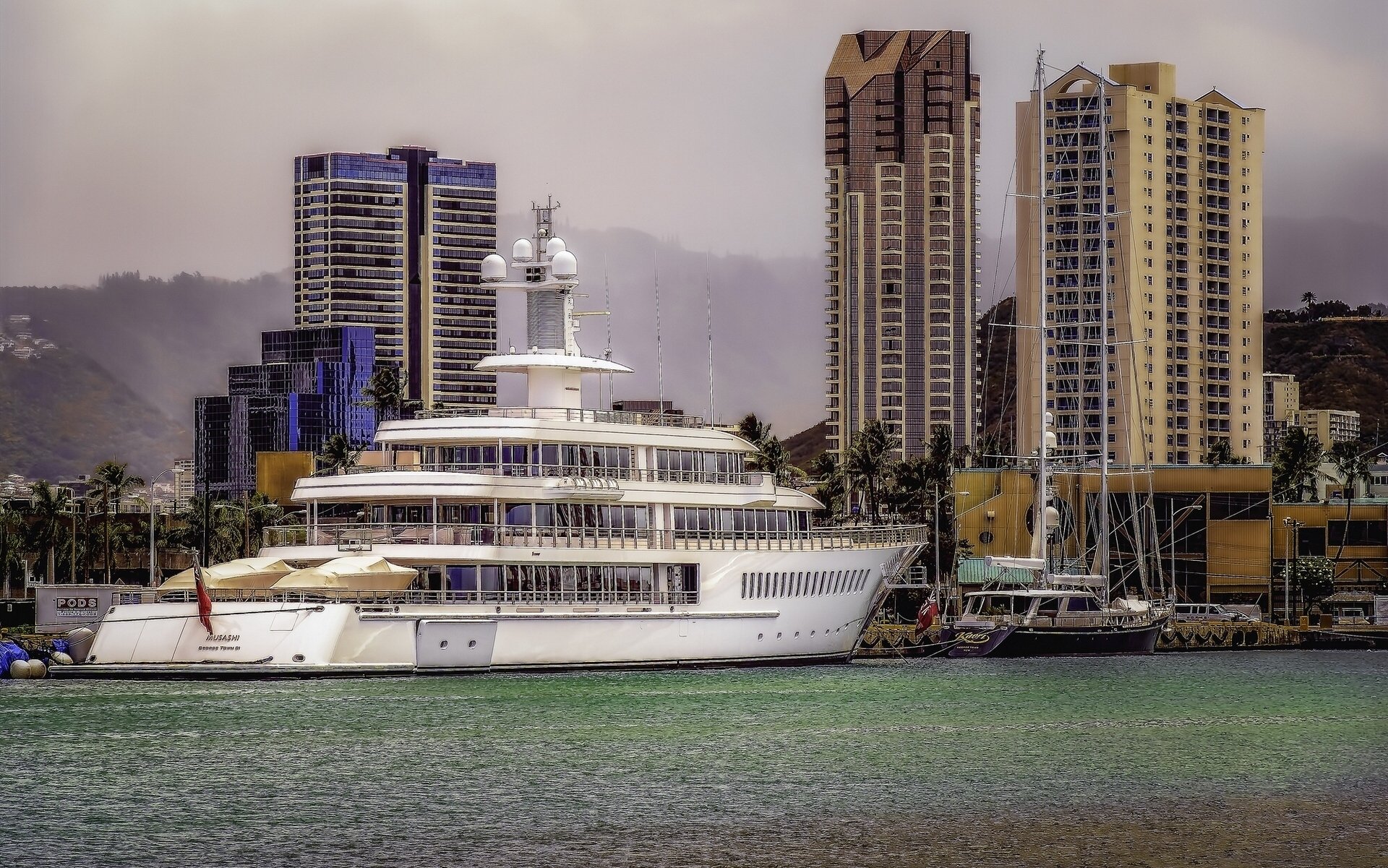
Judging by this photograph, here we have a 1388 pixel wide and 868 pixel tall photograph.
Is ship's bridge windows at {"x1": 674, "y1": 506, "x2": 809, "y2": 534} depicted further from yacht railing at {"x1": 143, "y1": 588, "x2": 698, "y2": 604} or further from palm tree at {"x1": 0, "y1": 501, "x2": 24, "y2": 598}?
Answer: palm tree at {"x1": 0, "y1": 501, "x2": 24, "y2": 598}

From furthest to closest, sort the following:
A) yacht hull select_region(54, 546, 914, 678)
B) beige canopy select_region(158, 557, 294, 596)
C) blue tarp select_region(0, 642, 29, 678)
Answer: blue tarp select_region(0, 642, 29, 678) → beige canopy select_region(158, 557, 294, 596) → yacht hull select_region(54, 546, 914, 678)

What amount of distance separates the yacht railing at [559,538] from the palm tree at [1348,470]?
5691 centimetres

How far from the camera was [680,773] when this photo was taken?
4234 centimetres

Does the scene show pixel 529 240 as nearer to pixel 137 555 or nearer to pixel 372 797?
pixel 372 797

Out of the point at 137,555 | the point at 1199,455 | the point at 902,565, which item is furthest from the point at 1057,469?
the point at 1199,455

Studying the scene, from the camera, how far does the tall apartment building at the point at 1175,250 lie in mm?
171375

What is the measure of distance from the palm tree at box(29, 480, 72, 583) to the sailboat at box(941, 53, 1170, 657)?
55.4m

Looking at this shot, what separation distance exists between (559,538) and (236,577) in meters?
9.70

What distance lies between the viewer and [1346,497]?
118750mm

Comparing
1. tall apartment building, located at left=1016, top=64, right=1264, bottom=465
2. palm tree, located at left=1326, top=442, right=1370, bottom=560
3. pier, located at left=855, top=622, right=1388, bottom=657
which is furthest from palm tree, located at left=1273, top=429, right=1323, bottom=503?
tall apartment building, located at left=1016, top=64, right=1264, bottom=465

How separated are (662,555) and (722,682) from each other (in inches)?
177

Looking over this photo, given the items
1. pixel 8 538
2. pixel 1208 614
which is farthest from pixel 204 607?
pixel 8 538

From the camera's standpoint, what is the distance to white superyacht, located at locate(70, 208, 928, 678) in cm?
5478

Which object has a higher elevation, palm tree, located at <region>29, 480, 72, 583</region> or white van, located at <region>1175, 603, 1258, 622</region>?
palm tree, located at <region>29, 480, 72, 583</region>
